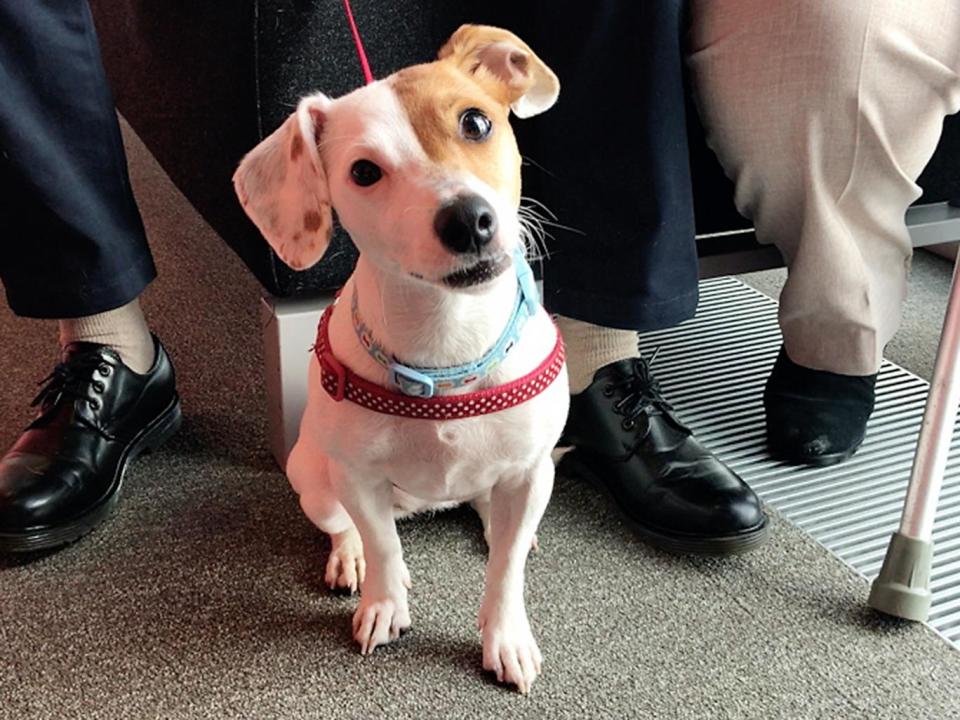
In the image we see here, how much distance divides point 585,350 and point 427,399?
15.9 inches

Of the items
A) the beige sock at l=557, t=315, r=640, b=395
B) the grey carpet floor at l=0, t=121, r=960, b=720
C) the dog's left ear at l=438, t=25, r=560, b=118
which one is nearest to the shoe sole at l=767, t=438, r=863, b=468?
Result: the grey carpet floor at l=0, t=121, r=960, b=720

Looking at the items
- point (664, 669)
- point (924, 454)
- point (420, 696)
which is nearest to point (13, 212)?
point (420, 696)

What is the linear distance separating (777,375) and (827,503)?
0.19 meters

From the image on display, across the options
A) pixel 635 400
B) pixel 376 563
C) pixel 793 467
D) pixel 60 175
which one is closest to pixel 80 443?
pixel 60 175

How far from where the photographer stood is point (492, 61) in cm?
85

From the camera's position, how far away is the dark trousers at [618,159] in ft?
3.46

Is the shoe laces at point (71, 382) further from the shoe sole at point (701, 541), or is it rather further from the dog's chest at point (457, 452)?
the shoe sole at point (701, 541)

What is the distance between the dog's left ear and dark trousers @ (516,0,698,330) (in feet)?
0.76

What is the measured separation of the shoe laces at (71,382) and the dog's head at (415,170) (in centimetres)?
53

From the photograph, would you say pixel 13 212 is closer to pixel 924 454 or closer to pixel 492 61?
pixel 492 61

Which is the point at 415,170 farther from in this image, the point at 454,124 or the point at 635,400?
the point at 635,400

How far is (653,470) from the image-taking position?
1.18 m

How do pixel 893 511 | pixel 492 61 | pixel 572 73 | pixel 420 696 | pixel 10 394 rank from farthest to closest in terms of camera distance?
pixel 10 394, pixel 893 511, pixel 572 73, pixel 420 696, pixel 492 61

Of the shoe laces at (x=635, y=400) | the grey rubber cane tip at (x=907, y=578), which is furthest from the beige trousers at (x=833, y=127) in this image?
the grey rubber cane tip at (x=907, y=578)
